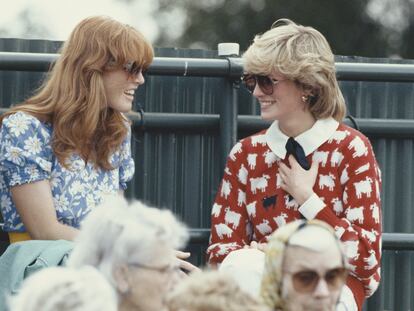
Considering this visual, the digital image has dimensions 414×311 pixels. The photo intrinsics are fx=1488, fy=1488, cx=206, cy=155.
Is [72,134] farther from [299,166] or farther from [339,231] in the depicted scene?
[339,231]

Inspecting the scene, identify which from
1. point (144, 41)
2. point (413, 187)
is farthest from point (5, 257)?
point (413, 187)

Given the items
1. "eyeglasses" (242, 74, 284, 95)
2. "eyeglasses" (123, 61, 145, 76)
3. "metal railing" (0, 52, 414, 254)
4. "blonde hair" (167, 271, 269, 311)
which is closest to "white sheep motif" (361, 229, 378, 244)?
"metal railing" (0, 52, 414, 254)

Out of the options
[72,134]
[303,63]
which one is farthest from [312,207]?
[72,134]

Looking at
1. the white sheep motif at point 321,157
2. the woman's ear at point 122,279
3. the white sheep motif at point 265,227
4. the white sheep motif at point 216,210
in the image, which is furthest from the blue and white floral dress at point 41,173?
the woman's ear at point 122,279

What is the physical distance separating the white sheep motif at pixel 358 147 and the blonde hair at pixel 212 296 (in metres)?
1.92

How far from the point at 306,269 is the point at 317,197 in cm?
135

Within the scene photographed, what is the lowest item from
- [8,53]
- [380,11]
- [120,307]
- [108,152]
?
[120,307]

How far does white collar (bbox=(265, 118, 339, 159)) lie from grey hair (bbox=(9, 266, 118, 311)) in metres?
2.37

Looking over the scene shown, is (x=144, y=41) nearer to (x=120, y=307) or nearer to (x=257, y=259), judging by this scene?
(x=257, y=259)

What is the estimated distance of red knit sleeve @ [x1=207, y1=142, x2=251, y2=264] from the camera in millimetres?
7035

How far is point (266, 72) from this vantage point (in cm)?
698

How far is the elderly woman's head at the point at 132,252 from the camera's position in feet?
17.4

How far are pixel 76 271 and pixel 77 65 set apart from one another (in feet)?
7.38

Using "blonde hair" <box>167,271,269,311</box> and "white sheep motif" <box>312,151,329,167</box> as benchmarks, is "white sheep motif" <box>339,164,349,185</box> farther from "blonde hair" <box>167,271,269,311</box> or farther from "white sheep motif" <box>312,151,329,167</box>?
"blonde hair" <box>167,271,269,311</box>
